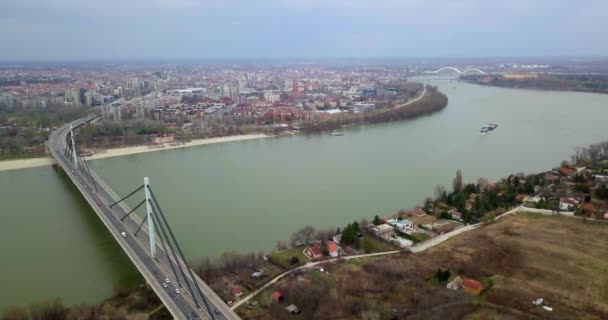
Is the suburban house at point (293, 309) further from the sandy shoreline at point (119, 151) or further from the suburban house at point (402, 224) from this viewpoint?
the sandy shoreline at point (119, 151)

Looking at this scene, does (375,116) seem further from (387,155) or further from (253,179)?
(253,179)

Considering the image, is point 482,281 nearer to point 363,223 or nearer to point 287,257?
point 363,223

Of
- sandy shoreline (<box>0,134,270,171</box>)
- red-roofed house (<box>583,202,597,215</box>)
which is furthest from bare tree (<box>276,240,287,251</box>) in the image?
sandy shoreline (<box>0,134,270,171</box>)

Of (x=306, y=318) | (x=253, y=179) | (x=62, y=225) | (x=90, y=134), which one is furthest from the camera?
(x=90, y=134)

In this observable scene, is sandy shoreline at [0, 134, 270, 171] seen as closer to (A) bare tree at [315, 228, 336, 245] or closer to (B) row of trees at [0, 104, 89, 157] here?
(B) row of trees at [0, 104, 89, 157]

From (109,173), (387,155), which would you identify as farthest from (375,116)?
(109,173)

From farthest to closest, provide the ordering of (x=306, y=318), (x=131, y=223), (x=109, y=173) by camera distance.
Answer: (x=109, y=173) → (x=131, y=223) → (x=306, y=318)

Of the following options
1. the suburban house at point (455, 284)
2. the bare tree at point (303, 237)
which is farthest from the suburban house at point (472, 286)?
the bare tree at point (303, 237)
